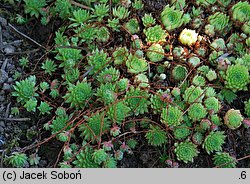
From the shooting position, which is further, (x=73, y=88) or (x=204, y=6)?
(x=204, y=6)

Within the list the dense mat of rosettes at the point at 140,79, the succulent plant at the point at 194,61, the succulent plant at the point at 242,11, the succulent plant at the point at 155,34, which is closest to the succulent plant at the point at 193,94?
the dense mat of rosettes at the point at 140,79

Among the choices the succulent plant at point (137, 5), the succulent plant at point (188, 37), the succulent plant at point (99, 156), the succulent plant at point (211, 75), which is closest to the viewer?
the succulent plant at point (99, 156)

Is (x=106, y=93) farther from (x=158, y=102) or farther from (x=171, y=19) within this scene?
(x=171, y=19)

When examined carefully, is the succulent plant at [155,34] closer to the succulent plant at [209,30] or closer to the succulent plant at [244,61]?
the succulent plant at [209,30]

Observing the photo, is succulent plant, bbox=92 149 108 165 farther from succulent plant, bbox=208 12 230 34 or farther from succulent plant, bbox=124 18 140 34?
succulent plant, bbox=208 12 230 34

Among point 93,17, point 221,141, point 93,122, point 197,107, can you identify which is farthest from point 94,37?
point 221,141
